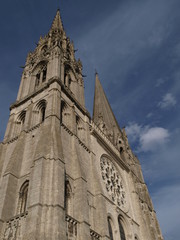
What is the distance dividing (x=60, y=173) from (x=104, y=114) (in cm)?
2186

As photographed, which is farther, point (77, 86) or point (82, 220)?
point (77, 86)

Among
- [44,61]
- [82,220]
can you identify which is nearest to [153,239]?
[82,220]

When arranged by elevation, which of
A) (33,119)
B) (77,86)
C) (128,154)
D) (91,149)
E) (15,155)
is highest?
(77,86)

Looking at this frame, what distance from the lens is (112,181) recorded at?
20.7m

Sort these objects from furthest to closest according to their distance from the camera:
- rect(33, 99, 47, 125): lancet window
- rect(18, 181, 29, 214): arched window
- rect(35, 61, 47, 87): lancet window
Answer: rect(35, 61, 47, 87): lancet window
rect(33, 99, 47, 125): lancet window
rect(18, 181, 29, 214): arched window

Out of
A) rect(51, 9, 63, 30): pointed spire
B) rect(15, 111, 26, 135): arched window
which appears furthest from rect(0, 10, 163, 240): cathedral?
rect(51, 9, 63, 30): pointed spire

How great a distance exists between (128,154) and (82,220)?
55.7 ft

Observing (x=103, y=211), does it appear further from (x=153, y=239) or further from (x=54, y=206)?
(x=153, y=239)

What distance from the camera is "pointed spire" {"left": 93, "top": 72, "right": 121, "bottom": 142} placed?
30.4m

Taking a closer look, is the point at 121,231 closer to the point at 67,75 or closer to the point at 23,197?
the point at 23,197

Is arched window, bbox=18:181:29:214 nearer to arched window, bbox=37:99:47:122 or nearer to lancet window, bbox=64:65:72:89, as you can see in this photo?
arched window, bbox=37:99:47:122

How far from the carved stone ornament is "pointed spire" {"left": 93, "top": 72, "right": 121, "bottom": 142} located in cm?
756

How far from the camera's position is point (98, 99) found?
37281 millimetres

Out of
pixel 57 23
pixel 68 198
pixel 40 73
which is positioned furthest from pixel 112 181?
pixel 57 23
